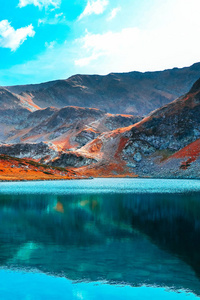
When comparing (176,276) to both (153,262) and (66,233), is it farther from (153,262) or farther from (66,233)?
(66,233)

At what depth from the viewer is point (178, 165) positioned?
159m

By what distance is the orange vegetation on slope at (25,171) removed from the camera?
136825 millimetres

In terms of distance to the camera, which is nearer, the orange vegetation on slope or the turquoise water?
the turquoise water

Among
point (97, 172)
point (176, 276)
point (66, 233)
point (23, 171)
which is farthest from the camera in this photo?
point (97, 172)

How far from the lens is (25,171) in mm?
150125

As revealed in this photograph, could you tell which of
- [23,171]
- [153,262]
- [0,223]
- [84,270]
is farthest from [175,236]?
[23,171]

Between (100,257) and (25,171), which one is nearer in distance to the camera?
(100,257)

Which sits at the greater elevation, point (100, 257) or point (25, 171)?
point (100, 257)

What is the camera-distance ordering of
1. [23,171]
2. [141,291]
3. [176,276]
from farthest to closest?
[23,171] < [176,276] < [141,291]

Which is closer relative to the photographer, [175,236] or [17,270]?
[17,270]

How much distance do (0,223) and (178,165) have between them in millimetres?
134814

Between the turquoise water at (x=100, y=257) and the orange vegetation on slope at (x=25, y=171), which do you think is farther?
the orange vegetation on slope at (x=25, y=171)

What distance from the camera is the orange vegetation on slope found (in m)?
137

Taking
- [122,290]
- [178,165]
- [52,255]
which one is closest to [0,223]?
[52,255]
